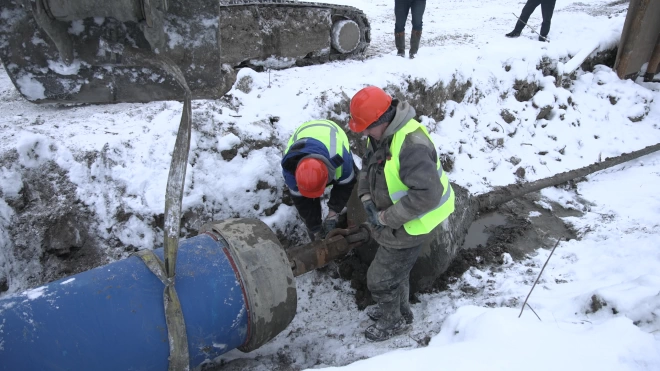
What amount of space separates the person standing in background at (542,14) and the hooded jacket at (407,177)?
19.3 feet

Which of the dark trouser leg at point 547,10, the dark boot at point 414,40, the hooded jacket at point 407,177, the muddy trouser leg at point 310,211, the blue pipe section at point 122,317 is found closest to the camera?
the blue pipe section at point 122,317

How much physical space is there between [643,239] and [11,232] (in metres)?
5.28

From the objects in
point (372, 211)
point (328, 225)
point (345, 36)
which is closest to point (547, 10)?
point (345, 36)

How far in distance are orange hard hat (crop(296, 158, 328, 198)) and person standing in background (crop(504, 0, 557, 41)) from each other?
594cm

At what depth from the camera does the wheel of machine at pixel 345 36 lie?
18.6 feet

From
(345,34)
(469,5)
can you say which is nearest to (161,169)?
(345,34)

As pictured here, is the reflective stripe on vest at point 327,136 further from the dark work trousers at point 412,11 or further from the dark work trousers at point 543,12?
the dark work trousers at point 543,12

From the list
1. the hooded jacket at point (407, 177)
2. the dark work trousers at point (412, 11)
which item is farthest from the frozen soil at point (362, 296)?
the dark work trousers at point (412, 11)

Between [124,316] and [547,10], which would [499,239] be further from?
[547,10]

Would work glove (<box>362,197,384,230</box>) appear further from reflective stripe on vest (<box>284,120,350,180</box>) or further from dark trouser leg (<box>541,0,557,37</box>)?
dark trouser leg (<box>541,0,557,37</box>)

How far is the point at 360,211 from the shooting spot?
12.9ft

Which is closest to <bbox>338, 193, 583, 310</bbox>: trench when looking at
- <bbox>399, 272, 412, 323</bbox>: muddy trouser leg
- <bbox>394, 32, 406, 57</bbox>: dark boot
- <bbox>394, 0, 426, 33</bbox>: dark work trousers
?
<bbox>399, 272, 412, 323</bbox>: muddy trouser leg

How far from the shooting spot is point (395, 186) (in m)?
2.65

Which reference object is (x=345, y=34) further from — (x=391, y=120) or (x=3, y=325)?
(x=3, y=325)
